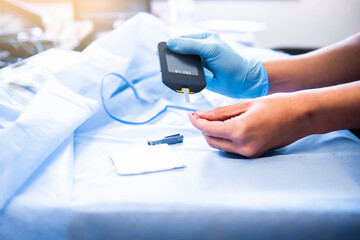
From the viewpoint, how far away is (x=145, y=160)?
47 cm

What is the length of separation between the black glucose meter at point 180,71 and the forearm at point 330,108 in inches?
7.0

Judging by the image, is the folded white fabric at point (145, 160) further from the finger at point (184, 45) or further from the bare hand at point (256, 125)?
the finger at point (184, 45)

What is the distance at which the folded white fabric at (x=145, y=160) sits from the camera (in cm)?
45

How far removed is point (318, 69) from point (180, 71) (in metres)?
0.40

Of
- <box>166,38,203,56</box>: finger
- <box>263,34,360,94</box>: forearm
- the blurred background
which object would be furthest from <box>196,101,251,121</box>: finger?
the blurred background

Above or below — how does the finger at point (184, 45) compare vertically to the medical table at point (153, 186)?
above

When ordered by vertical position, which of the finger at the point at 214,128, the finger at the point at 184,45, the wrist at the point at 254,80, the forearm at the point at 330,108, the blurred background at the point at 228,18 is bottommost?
the blurred background at the point at 228,18

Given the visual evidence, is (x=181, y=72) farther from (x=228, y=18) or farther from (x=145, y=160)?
(x=228, y=18)

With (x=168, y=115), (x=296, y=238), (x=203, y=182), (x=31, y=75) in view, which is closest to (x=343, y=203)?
(x=296, y=238)

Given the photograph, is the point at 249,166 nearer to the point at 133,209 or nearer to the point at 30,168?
the point at 133,209

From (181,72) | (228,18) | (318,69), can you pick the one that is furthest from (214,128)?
(228,18)

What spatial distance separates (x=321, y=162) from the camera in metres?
0.48

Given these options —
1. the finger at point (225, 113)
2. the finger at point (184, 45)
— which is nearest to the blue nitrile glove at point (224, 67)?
the finger at point (184, 45)

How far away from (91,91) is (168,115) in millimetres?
164
